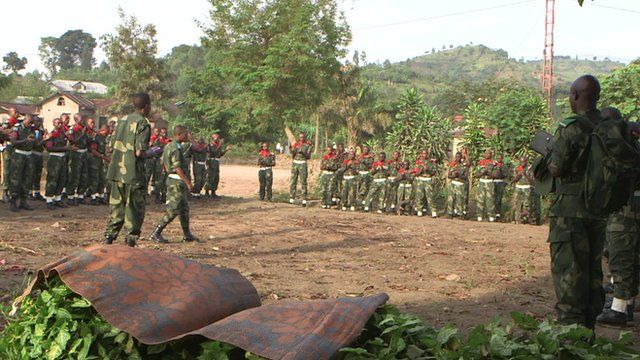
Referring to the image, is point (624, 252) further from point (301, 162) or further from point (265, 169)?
point (265, 169)

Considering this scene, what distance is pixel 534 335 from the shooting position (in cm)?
324

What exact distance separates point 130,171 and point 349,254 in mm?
3920

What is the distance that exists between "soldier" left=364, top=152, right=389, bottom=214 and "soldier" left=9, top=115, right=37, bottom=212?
9.88 metres

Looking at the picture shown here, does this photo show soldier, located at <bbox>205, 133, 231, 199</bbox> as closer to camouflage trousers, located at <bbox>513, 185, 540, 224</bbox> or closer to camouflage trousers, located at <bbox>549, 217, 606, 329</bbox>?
camouflage trousers, located at <bbox>513, 185, 540, 224</bbox>

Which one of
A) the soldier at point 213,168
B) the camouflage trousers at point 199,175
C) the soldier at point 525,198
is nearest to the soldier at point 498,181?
the soldier at point 525,198

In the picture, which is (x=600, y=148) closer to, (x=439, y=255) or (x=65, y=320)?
(x=65, y=320)

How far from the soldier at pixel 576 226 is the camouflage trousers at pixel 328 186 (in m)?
15.4

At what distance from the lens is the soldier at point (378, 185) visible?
65.8 feet

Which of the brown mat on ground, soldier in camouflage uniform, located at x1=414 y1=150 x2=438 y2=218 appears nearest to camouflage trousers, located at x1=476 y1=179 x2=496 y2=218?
soldier in camouflage uniform, located at x1=414 y1=150 x2=438 y2=218

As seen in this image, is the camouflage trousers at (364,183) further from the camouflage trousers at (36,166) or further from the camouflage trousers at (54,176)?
the camouflage trousers at (36,166)

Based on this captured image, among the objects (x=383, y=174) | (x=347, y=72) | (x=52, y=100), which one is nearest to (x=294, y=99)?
(x=347, y=72)

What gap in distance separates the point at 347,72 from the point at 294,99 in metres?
4.85

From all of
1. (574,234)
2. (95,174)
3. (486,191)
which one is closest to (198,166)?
(95,174)

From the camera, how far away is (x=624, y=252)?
6.64 metres
